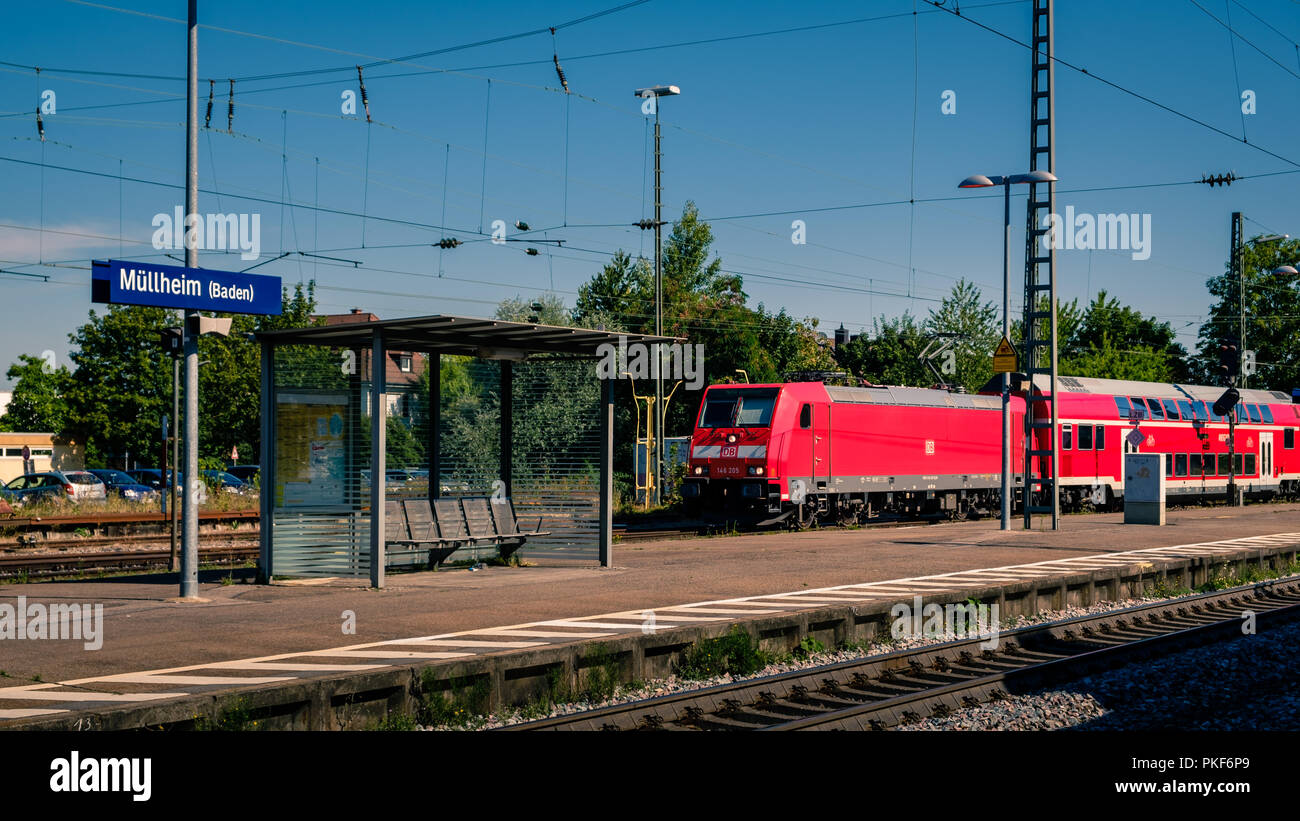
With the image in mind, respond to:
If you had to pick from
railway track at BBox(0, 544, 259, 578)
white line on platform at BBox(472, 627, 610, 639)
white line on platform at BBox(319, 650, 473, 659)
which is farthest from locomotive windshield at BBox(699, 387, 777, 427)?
white line on platform at BBox(319, 650, 473, 659)

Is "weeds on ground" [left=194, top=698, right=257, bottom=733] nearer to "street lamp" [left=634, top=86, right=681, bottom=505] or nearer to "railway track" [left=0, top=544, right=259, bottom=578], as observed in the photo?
"railway track" [left=0, top=544, right=259, bottom=578]

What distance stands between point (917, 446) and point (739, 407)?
19.1 ft

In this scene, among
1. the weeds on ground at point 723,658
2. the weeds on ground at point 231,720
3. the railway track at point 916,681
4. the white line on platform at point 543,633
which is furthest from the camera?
the white line on platform at point 543,633

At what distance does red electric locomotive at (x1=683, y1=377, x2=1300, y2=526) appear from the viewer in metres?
27.2

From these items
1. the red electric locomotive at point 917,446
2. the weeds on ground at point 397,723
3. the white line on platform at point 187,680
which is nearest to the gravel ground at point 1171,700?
the weeds on ground at point 397,723

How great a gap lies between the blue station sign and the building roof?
728mm

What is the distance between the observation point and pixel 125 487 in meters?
39.3

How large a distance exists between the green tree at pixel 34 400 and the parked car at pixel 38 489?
33.0 metres

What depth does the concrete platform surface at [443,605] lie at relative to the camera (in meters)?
9.53

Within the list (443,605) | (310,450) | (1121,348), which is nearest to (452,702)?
(443,605)

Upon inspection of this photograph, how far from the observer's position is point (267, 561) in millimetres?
15516

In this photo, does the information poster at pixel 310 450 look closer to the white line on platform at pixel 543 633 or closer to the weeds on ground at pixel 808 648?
the white line on platform at pixel 543 633
